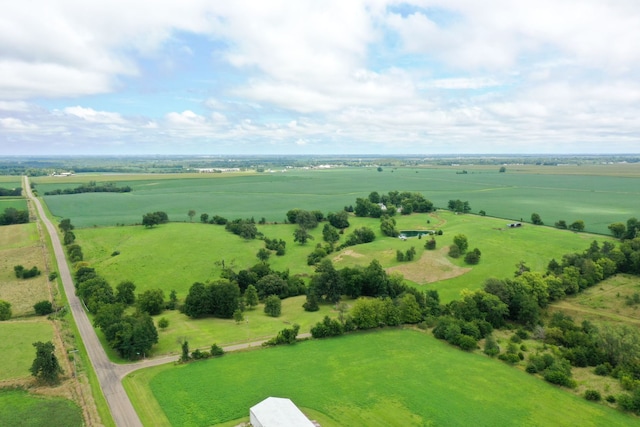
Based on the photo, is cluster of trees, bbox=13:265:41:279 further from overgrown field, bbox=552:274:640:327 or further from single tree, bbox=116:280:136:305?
overgrown field, bbox=552:274:640:327

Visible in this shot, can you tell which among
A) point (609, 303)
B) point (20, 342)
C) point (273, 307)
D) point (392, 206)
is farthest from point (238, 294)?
point (392, 206)

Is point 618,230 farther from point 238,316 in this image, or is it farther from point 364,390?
point 238,316

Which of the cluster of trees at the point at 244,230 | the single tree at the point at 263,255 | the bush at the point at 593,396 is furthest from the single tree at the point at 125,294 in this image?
the bush at the point at 593,396

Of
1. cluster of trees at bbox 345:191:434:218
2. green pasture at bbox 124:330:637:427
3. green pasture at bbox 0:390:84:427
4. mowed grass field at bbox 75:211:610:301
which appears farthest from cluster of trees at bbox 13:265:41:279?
cluster of trees at bbox 345:191:434:218

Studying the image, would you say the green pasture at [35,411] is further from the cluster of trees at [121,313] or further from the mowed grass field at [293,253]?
the mowed grass field at [293,253]

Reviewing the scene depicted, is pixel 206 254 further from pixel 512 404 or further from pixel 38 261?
→ pixel 512 404

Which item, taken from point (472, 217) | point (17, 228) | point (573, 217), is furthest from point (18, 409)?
point (573, 217)
